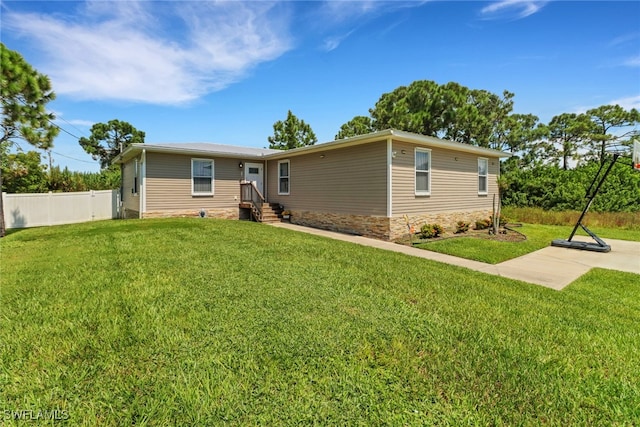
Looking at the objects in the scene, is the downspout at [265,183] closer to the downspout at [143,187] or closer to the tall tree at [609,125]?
the downspout at [143,187]

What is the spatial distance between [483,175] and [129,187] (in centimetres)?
1682

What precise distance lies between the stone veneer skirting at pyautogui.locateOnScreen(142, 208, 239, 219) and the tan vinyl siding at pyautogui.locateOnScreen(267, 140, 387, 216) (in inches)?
92.8

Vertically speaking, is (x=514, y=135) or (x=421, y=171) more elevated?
(x=514, y=135)

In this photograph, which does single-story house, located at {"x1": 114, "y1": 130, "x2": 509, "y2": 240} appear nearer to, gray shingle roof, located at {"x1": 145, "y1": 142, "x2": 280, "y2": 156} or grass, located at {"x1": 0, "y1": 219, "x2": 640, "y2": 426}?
gray shingle roof, located at {"x1": 145, "y1": 142, "x2": 280, "y2": 156}

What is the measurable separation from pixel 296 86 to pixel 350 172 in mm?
6006

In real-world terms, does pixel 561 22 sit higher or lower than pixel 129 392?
higher

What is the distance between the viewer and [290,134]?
1244 inches

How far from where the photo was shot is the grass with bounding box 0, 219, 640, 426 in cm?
195

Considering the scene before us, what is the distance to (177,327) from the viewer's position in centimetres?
287

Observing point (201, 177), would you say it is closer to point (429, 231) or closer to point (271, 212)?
point (271, 212)

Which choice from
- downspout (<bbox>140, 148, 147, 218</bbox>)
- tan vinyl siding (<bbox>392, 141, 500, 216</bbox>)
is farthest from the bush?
downspout (<bbox>140, 148, 147, 218</bbox>)

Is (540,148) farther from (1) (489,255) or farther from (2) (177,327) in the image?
(2) (177,327)

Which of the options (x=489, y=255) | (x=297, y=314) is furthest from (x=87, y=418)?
(x=489, y=255)

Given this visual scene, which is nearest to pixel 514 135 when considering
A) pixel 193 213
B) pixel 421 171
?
pixel 421 171
